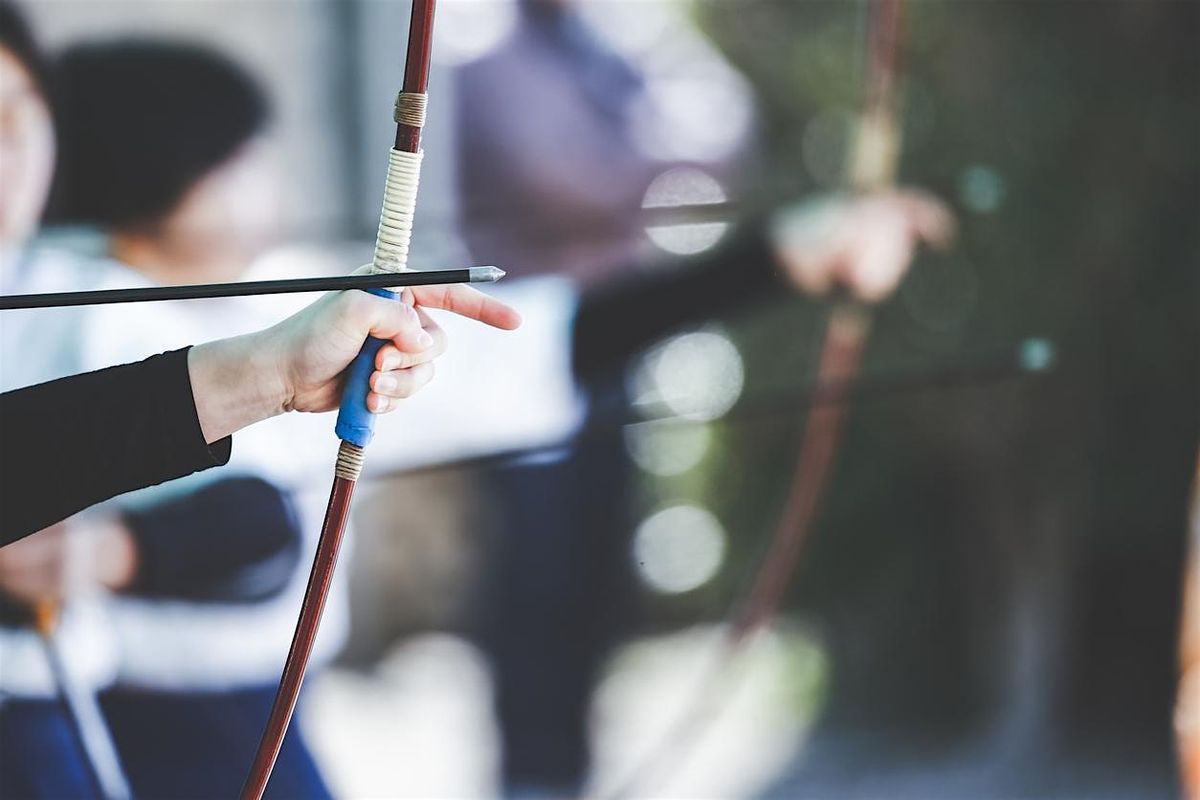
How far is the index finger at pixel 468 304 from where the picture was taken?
53 cm

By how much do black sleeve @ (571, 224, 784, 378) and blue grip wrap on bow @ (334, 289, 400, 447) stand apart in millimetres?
785

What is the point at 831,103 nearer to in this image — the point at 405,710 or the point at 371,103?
the point at 371,103

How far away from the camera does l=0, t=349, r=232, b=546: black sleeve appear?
483 millimetres

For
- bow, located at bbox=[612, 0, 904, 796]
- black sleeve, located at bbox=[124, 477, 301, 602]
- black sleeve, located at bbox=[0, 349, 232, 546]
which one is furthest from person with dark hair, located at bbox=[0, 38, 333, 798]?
bow, located at bbox=[612, 0, 904, 796]

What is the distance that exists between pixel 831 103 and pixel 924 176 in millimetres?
295

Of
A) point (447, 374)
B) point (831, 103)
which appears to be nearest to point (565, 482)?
point (447, 374)

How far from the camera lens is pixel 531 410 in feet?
4.48

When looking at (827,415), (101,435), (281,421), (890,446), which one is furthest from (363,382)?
(890,446)

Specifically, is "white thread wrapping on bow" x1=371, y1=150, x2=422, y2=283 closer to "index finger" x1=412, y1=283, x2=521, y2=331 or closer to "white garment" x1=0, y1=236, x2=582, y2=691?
"index finger" x1=412, y1=283, x2=521, y2=331

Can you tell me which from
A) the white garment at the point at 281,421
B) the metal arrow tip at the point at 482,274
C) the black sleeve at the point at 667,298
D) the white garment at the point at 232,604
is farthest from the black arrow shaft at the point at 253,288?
the black sleeve at the point at 667,298

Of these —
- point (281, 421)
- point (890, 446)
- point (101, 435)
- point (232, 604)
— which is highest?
point (101, 435)

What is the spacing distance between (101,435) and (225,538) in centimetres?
55

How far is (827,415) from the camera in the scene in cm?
180

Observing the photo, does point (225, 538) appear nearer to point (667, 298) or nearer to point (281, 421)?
point (281, 421)
